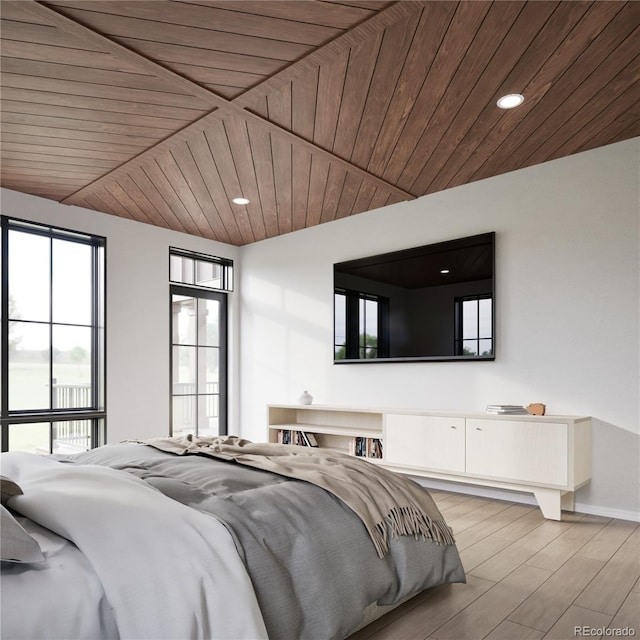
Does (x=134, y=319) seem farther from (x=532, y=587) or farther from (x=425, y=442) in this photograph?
(x=532, y=587)

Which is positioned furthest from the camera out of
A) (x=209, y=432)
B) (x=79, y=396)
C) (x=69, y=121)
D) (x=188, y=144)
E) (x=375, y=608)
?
(x=209, y=432)

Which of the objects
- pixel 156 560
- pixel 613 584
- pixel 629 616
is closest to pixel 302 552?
pixel 156 560

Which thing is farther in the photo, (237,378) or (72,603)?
(237,378)

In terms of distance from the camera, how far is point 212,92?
9.64 feet

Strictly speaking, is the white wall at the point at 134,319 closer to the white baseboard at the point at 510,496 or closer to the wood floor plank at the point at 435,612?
the white baseboard at the point at 510,496

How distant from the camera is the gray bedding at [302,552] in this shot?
1604 millimetres

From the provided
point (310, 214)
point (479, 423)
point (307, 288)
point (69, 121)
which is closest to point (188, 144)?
point (69, 121)

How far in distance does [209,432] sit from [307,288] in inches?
81.0

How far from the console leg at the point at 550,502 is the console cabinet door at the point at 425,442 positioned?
0.56m

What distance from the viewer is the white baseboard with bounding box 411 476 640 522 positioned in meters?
3.54

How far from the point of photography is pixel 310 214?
17.3 ft

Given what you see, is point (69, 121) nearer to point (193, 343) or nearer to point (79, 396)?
point (79, 396)

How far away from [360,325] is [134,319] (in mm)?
2282
